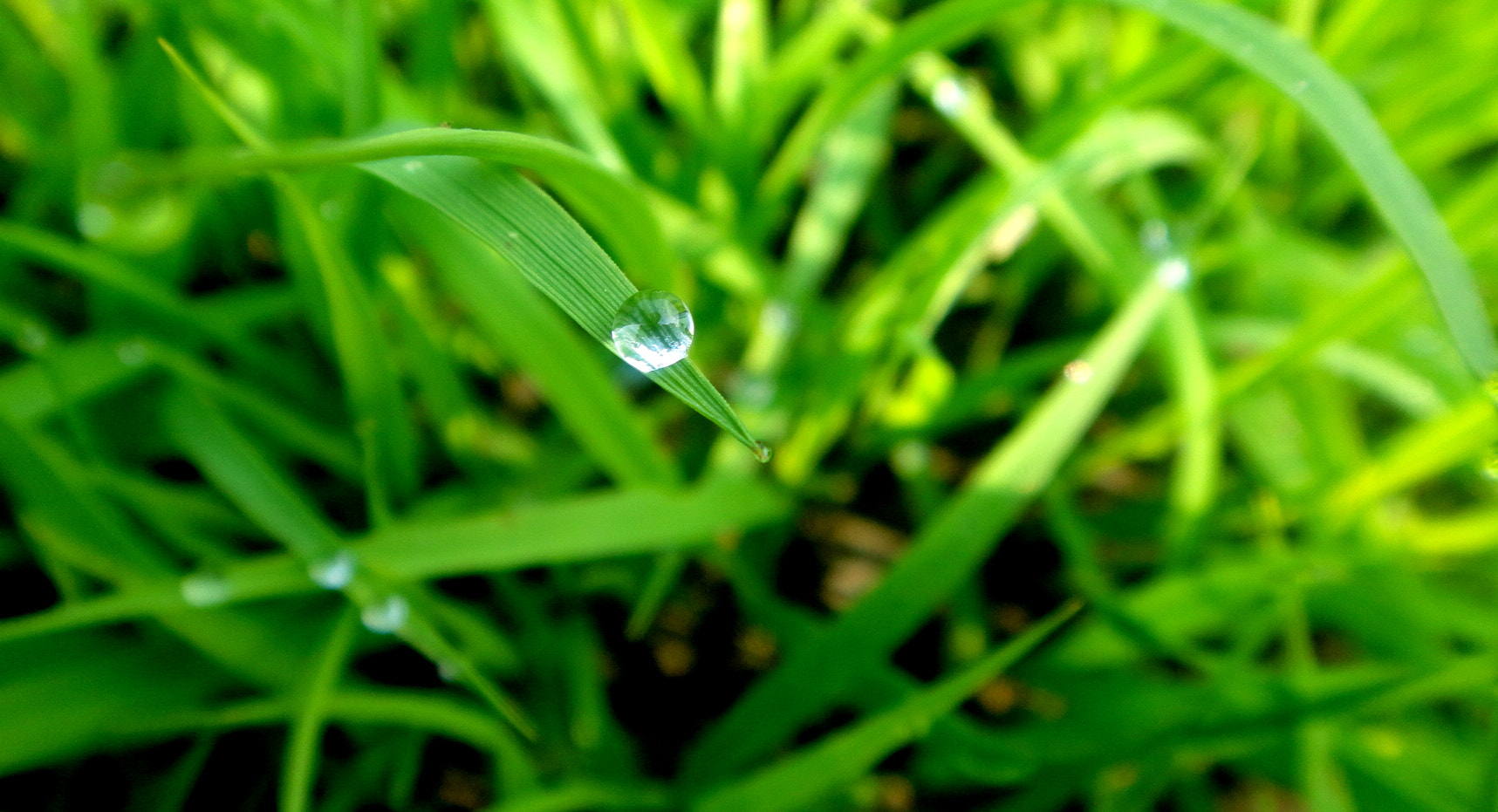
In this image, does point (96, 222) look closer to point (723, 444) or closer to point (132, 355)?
point (132, 355)

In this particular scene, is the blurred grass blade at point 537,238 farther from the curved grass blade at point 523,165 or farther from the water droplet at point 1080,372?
the water droplet at point 1080,372

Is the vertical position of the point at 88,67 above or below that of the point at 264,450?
above

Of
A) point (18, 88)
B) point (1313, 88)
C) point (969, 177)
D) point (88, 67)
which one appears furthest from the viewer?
point (969, 177)

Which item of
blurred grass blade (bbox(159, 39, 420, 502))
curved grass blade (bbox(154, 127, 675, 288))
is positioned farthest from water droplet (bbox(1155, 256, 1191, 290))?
blurred grass blade (bbox(159, 39, 420, 502))

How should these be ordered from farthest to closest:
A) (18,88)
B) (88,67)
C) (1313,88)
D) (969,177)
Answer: (969,177)
(18,88)
(88,67)
(1313,88)

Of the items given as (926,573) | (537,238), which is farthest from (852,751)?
(537,238)

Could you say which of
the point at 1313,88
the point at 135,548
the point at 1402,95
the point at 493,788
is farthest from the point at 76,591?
the point at 1402,95

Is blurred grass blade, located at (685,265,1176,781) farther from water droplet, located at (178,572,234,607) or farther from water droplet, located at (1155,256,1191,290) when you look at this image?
water droplet, located at (178,572,234,607)

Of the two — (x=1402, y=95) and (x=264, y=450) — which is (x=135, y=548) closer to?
(x=264, y=450)
